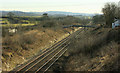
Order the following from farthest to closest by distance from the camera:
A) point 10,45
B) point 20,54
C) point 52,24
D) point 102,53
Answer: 1. point 52,24
2. point 10,45
3. point 20,54
4. point 102,53

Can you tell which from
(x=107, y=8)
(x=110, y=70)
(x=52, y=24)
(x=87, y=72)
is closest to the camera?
(x=110, y=70)

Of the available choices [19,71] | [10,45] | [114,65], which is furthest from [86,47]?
[10,45]

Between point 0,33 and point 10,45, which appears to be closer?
point 10,45

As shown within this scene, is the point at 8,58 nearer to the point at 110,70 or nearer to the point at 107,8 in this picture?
the point at 110,70

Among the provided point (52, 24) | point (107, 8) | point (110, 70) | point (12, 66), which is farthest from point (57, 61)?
point (52, 24)

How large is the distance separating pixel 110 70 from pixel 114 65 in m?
0.46

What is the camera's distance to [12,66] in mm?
15617

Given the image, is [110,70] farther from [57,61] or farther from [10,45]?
[10,45]

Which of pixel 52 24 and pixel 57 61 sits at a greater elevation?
pixel 52 24

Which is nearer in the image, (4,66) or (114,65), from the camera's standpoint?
(114,65)

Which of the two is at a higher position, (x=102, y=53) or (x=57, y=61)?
(x=102, y=53)

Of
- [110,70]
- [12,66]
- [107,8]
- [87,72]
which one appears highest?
[107,8]

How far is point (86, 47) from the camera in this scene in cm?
1551

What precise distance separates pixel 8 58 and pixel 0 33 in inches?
524
